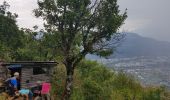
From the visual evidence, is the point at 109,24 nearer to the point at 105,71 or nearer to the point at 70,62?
the point at 70,62

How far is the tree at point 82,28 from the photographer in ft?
141

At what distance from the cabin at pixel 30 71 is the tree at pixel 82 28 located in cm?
448

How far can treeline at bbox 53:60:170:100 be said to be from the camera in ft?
178

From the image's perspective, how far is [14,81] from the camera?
101ft

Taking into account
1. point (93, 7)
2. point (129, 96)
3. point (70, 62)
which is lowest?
point (129, 96)

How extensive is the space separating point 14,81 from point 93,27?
49.9ft

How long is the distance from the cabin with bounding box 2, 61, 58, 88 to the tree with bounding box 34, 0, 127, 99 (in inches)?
176

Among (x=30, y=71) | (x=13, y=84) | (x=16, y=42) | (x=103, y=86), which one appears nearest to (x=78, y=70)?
(x=103, y=86)

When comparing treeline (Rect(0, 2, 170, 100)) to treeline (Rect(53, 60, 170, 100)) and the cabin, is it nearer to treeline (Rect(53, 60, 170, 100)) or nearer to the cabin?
treeline (Rect(53, 60, 170, 100))

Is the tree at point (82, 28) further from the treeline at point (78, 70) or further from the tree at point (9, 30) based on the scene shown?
the tree at point (9, 30)

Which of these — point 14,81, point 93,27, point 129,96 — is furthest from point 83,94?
point 14,81

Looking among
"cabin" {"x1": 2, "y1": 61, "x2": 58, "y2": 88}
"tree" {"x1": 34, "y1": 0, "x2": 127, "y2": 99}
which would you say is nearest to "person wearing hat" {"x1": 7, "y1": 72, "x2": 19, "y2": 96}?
"cabin" {"x1": 2, "y1": 61, "x2": 58, "y2": 88}

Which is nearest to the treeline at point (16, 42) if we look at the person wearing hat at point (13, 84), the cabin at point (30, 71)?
the cabin at point (30, 71)

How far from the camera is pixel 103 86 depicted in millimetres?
58594
